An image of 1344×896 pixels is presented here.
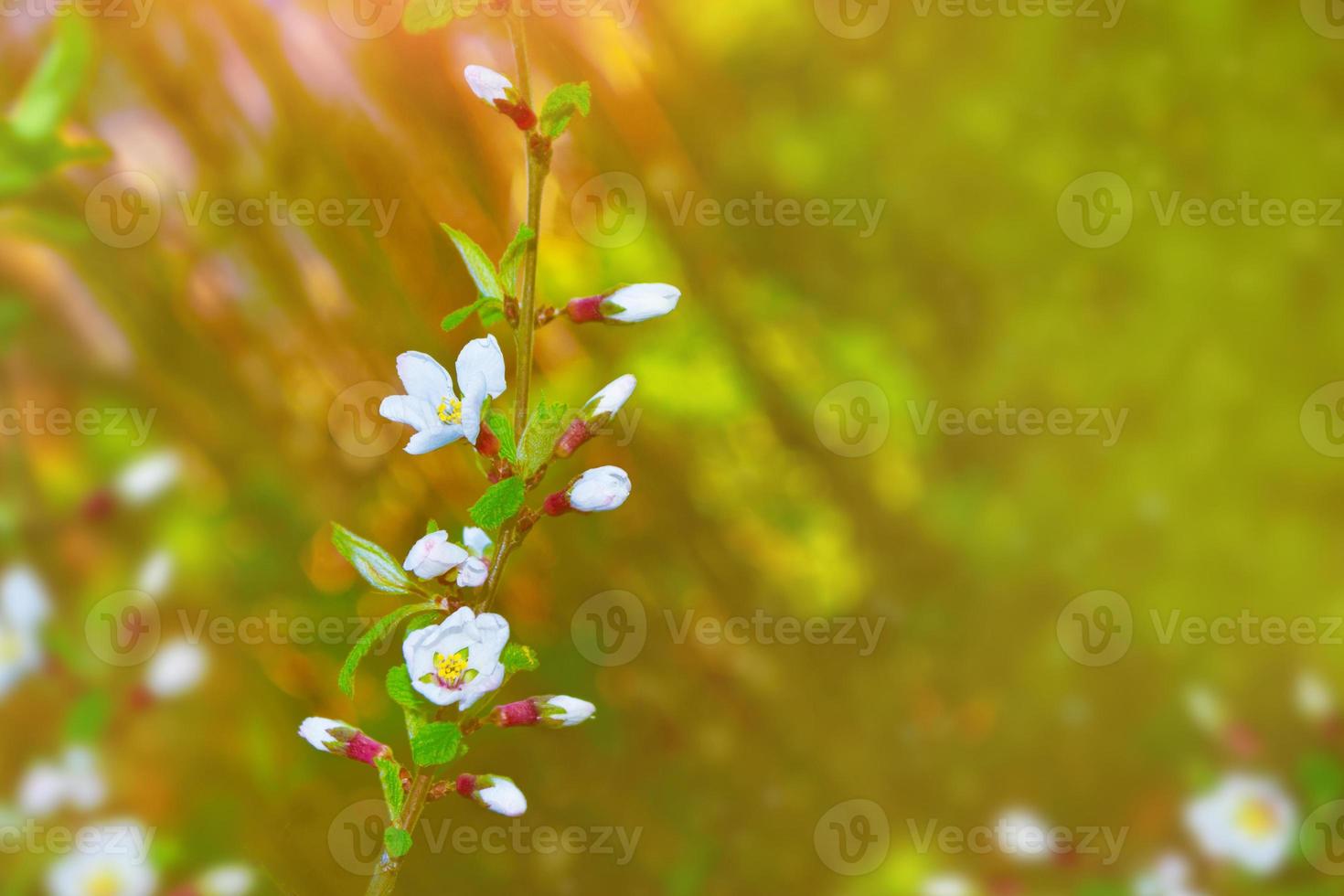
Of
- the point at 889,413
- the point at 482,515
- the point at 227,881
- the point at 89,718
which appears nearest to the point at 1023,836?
the point at 889,413

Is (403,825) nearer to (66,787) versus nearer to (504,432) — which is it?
(504,432)

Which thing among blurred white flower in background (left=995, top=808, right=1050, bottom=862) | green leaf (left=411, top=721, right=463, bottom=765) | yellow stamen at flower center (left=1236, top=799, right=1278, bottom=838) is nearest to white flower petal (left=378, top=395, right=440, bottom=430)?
green leaf (left=411, top=721, right=463, bottom=765)

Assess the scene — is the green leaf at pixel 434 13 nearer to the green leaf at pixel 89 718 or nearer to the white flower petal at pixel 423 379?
the white flower petal at pixel 423 379

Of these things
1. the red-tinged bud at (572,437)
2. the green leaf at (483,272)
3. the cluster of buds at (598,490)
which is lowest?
the cluster of buds at (598,490)

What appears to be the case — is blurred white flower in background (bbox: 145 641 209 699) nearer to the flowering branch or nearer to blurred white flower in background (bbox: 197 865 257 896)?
blurred white flower in background (bbox: 197 865 257 896)

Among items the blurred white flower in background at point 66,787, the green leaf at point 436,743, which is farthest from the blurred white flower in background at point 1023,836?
the green leaf at point 436,743

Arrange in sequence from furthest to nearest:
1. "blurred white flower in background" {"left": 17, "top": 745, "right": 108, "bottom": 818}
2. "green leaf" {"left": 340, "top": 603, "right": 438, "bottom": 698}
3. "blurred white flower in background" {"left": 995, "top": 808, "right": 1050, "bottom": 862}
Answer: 1. "blurred white flower in background" {"left": 995, "top": 808, "right": 1050, "bottom": 862}
2. "blurred white flower in background" {"left": 17, "top": 745, "right": 108, "bottom": 818}
3. "green leaf" {"left": 340, "top": 603, "right": 438, "bottom": 698}

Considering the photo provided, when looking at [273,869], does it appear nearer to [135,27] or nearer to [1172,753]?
[135,27]
